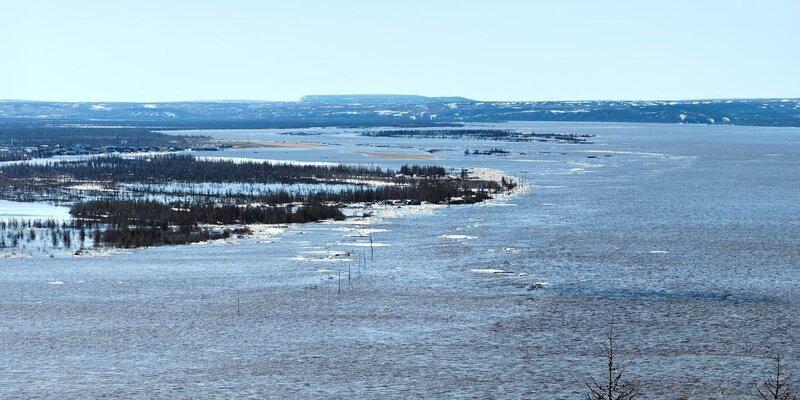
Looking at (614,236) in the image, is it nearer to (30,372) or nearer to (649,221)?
(649,221)

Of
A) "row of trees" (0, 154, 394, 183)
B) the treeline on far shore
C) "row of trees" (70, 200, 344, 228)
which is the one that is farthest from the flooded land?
"row of trees" (0, 154, 394, 183)

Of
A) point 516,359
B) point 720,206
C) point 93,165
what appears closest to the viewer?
point 516,359

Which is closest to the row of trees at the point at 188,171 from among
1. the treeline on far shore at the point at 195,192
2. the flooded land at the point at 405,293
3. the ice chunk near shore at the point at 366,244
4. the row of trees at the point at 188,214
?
the treeline on far shore at the point at 195,192

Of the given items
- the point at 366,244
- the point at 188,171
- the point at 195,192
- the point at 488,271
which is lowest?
the point at 188,171

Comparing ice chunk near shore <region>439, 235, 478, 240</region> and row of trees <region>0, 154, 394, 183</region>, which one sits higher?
ice chunk near shore <region>439, 235, 478, 240</region>

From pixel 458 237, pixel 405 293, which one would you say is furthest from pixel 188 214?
pixel 405 293

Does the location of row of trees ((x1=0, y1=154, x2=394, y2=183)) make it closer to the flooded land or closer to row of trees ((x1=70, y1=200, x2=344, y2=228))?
the flooded land

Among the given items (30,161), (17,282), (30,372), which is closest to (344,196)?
(17,282)

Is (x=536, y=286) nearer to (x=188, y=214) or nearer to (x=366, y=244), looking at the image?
(x=366, y=244)
